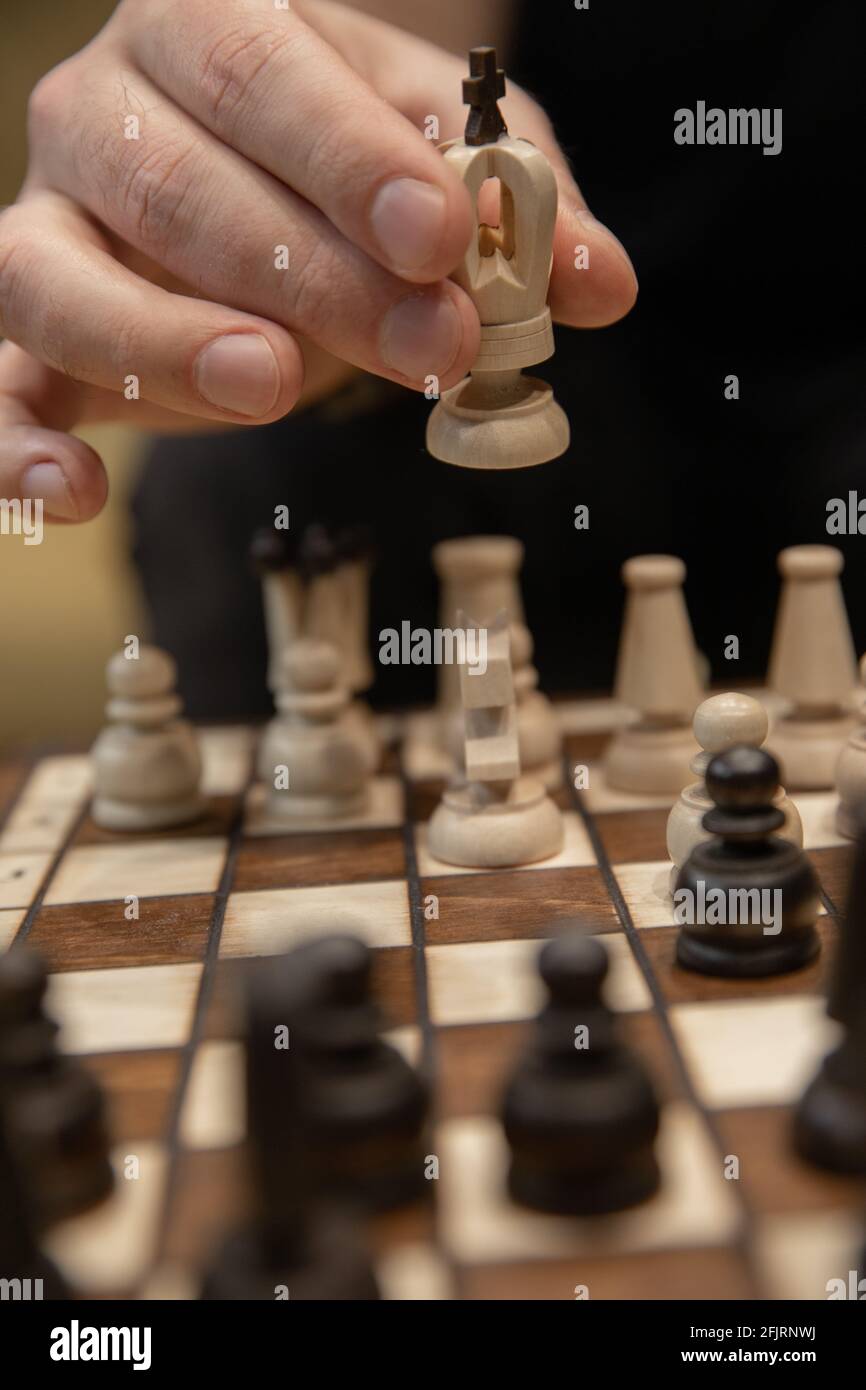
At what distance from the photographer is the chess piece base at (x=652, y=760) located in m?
1.78

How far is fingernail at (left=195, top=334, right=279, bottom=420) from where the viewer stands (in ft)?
4.77

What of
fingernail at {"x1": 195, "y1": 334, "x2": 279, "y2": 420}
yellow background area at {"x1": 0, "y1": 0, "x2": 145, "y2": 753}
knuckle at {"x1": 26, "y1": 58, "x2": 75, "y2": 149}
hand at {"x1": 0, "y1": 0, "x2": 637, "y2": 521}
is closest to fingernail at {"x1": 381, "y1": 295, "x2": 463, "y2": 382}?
hand at {"x1": 0, "y1": 0, "x2": 637, "y2": 521}

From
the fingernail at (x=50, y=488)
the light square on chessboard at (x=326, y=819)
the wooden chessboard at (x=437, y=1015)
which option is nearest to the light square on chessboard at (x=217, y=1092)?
the wooden chessboard at (x=437, y=1015)

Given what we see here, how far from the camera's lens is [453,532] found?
8.18 ft

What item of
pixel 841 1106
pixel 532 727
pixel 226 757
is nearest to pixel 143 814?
pixel 226 757

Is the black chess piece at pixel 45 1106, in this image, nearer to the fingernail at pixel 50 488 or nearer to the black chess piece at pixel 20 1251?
the black chess piece at pixel 20 1251

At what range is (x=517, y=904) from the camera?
1.50m

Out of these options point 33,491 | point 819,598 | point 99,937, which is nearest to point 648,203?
point 819,598

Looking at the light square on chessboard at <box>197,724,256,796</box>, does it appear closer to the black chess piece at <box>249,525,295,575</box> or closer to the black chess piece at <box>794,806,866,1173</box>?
the black chess piece at <box>249,525,295,575</box>

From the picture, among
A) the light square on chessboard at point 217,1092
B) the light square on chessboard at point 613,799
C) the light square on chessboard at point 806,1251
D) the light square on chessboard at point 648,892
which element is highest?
the light square on chessboard at point 613,799

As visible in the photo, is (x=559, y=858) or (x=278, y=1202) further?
(x=559, y=858)

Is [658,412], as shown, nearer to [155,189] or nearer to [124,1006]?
[155,189]

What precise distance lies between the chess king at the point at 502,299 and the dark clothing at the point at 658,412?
68 cm

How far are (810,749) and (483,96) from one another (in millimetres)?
823
